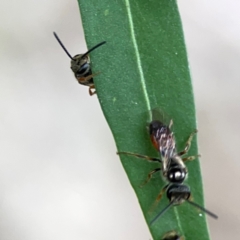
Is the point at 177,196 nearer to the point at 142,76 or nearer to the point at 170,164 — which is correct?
the point at 170,164

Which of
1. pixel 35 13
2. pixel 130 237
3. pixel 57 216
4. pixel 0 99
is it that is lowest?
pixel 130 237

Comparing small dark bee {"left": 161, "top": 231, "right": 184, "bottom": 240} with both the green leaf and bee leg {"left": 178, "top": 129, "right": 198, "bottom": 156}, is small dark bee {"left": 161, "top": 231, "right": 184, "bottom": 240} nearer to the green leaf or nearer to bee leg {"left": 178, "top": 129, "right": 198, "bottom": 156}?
the green leaf

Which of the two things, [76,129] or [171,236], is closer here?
[171,236]

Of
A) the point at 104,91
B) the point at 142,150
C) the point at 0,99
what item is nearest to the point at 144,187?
the point at 142,150

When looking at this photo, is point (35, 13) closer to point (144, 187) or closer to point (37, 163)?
point (37, 163)

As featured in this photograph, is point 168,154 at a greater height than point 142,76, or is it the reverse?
point 142,76

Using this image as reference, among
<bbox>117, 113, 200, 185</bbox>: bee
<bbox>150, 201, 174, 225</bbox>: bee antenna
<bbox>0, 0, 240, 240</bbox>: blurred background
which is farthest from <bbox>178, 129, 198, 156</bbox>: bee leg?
<bbox>0, 0, 240, 240</bbox>: blurred background

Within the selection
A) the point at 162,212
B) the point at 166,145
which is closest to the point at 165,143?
the point at 166,145
